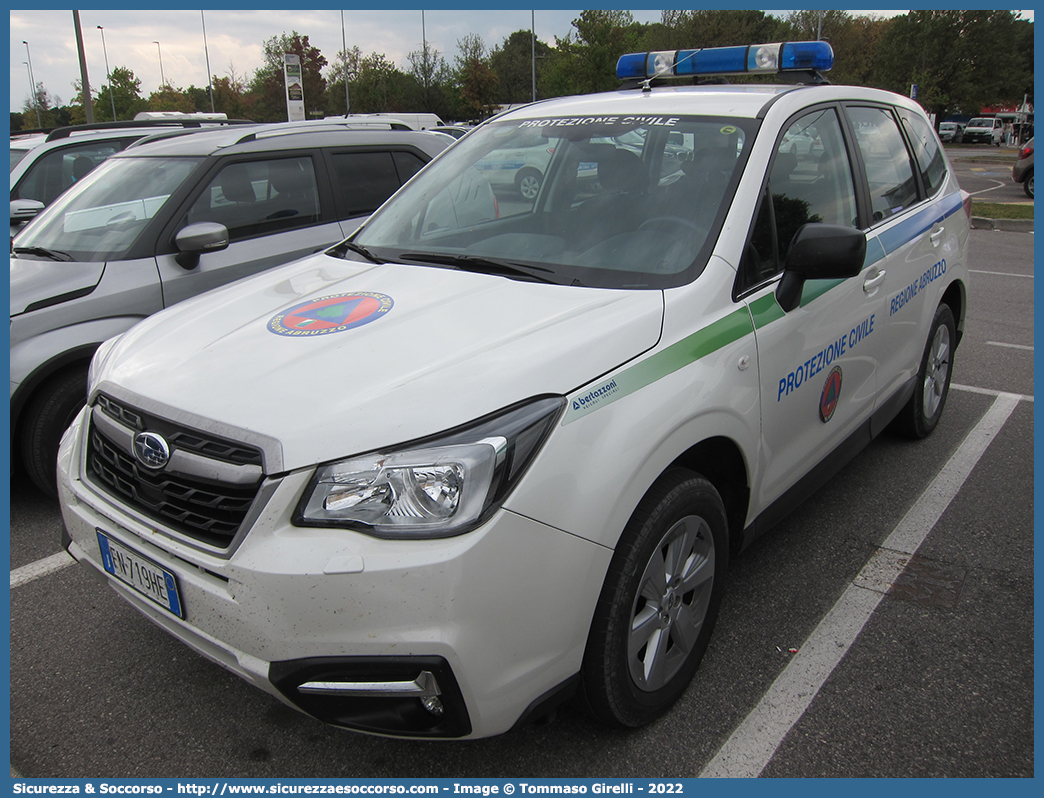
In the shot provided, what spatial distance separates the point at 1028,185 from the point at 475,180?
1949cm

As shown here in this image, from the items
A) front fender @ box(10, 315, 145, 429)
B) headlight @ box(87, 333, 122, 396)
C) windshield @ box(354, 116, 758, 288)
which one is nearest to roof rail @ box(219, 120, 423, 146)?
front fender @ box(10, 315, 145, 429)

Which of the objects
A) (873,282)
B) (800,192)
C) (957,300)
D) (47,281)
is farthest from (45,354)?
(957,300)

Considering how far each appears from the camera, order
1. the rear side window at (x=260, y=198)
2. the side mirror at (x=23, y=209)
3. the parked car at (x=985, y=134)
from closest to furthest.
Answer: the rear side window at (x=260, y=198)
the side mirror at (x=23, y=209)
the parked car at (x=985, y=134)

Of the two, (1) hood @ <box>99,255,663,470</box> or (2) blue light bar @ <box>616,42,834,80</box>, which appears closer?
(1) hood @ <box>99,255,663,470</box>

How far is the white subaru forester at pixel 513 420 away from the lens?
177 cm

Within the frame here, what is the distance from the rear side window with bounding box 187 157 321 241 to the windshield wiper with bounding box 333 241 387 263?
1.67m

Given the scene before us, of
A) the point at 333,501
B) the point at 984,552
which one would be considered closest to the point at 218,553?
the point at 333,501

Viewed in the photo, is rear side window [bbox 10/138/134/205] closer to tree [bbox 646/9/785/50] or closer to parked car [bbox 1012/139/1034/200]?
parked car [bbox 1012/139/1034/200]

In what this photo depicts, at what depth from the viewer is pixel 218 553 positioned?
186 centimetres

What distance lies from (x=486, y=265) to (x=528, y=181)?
0.67 m

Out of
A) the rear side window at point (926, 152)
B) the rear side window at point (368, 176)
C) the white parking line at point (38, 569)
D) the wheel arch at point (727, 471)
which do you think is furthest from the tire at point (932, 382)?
the white parking line at point (38, 569)

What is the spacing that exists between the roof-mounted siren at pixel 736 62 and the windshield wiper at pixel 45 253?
3066 millimetres

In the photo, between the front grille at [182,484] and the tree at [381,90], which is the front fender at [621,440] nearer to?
the front grille at [182,484]

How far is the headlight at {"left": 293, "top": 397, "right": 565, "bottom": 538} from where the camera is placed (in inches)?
68.9
